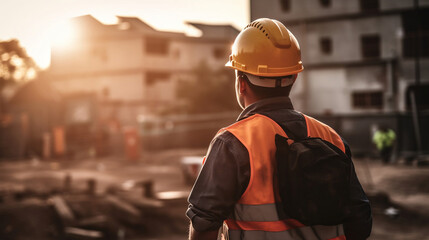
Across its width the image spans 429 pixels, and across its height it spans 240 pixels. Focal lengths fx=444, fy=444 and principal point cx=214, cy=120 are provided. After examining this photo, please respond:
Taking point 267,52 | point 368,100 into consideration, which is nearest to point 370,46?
point 368,100

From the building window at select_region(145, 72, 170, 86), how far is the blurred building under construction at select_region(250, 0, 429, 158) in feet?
38.7

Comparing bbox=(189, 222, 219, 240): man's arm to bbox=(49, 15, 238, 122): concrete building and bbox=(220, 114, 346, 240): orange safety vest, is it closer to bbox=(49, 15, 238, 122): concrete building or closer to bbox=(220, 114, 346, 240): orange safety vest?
bbox=(220, 114, 346, 240): orange safety vest

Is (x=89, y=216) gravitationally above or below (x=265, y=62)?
below

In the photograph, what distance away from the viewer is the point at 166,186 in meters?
14.2

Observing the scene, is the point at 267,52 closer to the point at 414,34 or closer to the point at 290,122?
the point at 290,122

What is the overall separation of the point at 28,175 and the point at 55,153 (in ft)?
28.0

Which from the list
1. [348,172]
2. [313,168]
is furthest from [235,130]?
[348,172]

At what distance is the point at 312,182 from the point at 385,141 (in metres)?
17.3

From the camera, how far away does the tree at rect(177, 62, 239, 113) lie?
29594 millimetres

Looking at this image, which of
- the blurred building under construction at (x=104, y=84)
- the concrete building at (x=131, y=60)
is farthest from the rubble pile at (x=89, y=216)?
the concrete building at (x=131, y=60)

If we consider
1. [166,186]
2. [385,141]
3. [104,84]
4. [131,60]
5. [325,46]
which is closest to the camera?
[166,186]

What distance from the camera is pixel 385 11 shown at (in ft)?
81.6

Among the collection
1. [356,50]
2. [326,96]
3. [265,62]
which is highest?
[356,50]

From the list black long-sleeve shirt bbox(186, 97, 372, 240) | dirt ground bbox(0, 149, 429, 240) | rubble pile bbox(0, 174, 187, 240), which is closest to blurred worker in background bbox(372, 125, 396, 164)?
dirt ground bbox(0, 149, 429, 240)
